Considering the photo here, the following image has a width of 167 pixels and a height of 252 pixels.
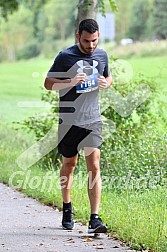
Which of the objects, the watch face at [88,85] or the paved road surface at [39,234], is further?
the watch face at [88,85]

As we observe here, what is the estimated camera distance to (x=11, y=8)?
18391 millimetres

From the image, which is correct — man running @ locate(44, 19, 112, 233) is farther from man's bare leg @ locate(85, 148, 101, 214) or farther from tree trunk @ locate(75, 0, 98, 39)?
tree trunk @ locate(75, 0, 98, 39)

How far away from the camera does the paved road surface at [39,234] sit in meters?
6.44

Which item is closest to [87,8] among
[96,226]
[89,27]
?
A: [89,27]

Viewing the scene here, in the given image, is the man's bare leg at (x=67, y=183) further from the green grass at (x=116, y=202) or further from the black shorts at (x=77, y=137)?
the green grass at (x=116, y=202)

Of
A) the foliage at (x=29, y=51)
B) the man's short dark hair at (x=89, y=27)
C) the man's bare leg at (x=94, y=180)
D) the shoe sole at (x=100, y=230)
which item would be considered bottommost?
the shoe sole at (x=100, y=230)

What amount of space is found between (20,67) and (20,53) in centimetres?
2024

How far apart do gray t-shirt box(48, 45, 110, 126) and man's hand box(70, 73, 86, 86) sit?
53 millimetres

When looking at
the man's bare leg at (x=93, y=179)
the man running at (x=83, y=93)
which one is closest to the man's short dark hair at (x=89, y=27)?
the man running at (x=83, y=93)

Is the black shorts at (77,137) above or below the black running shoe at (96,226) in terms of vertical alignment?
above

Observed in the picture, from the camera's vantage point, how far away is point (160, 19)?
193ft

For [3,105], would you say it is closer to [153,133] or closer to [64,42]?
[153,133]

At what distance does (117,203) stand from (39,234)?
4.01ft

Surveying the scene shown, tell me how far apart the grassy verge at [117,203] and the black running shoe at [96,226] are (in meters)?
0.19
